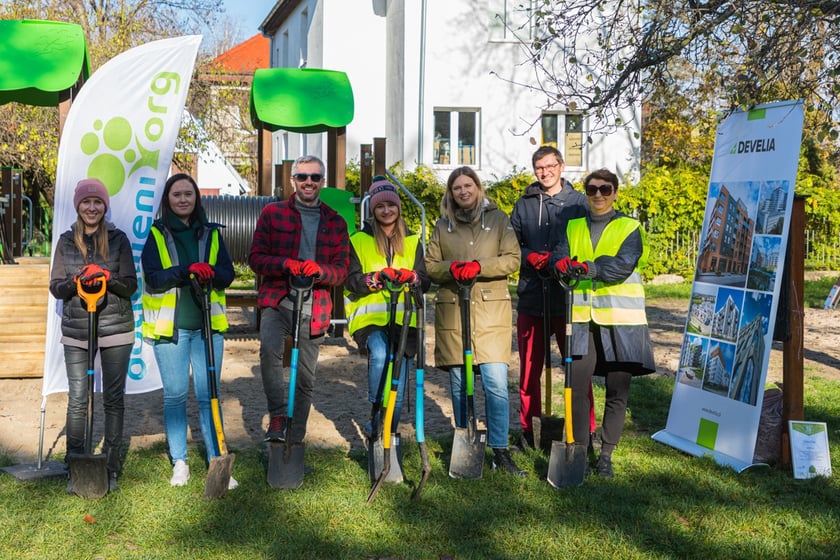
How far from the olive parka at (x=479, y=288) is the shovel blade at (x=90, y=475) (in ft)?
6.70

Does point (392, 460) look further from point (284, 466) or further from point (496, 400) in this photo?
point (496, 400)

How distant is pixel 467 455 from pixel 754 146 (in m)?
2.77

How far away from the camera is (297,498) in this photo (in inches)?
210

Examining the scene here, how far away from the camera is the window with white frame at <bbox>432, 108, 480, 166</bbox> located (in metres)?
22.3

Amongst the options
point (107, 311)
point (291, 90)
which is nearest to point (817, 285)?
point (291, 90)

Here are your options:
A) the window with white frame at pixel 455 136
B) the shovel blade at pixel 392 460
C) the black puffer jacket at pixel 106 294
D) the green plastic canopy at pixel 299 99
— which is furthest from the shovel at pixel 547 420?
the window with white frame at pixel 455 136

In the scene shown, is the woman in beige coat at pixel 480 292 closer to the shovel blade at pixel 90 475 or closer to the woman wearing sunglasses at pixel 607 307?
the woman wearing sunglasses at pixel 607 307

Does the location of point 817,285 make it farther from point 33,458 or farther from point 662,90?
point 33,458

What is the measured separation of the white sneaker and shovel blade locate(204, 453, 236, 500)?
301mm

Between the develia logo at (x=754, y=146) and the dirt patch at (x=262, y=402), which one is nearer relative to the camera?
the develia logo at (x=754, y=146)

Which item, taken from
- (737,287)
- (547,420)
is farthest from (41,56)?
(737,287)

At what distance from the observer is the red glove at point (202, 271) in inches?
207

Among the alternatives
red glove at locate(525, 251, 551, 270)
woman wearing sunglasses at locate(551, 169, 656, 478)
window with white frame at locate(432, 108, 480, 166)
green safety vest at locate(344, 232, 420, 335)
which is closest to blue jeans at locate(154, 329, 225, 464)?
green safety vest at locate(344, 232, 420, 335)

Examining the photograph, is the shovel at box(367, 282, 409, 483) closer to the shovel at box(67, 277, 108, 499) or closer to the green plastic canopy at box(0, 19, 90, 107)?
the shovel at box(67, 277, 108, 499)
